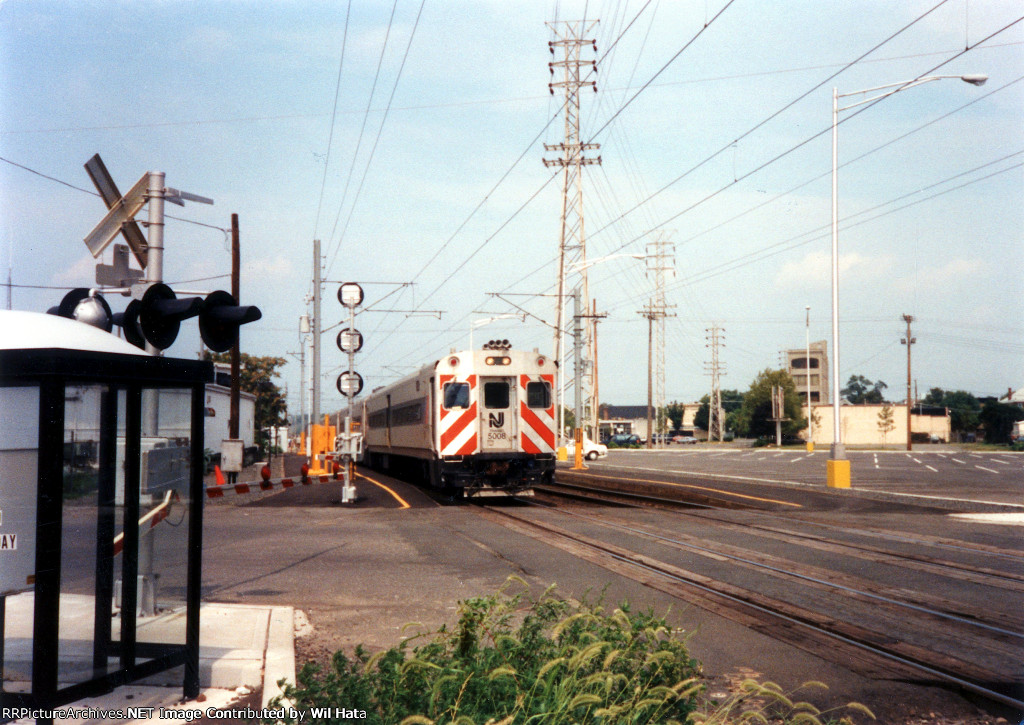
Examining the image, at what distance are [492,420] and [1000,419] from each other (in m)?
77.3

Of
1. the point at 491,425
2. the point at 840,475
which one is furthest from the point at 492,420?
the point at 840,475

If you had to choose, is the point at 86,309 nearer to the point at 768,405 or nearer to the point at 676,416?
the point at 768,405

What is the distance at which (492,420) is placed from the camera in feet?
67.6

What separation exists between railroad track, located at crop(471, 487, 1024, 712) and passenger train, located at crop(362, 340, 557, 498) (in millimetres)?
7654

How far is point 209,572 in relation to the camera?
33.4 ft

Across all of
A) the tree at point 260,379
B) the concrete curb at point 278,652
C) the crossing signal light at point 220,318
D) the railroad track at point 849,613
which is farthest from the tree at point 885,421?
the crossing signal light at point 220,318

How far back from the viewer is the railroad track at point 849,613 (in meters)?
6.20

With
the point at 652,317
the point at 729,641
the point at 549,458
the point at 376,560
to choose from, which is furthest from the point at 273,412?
the point at 729,641

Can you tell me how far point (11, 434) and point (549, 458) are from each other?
16.8 m

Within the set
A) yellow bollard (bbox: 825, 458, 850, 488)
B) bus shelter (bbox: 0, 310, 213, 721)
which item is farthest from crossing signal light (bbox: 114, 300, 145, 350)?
yellow bollard (bbox: 825, 458, 850, 488)

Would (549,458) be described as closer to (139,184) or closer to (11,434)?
(139,184)

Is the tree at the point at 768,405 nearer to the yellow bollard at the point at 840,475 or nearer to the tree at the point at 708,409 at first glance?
the tree at the point at 708,409

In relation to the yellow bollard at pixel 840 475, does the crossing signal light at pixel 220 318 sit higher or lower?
higher

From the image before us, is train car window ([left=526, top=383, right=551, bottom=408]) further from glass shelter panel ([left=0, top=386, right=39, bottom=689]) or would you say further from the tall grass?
glass shelter panel ([left=0, top=386, right=39, bottom=689])
